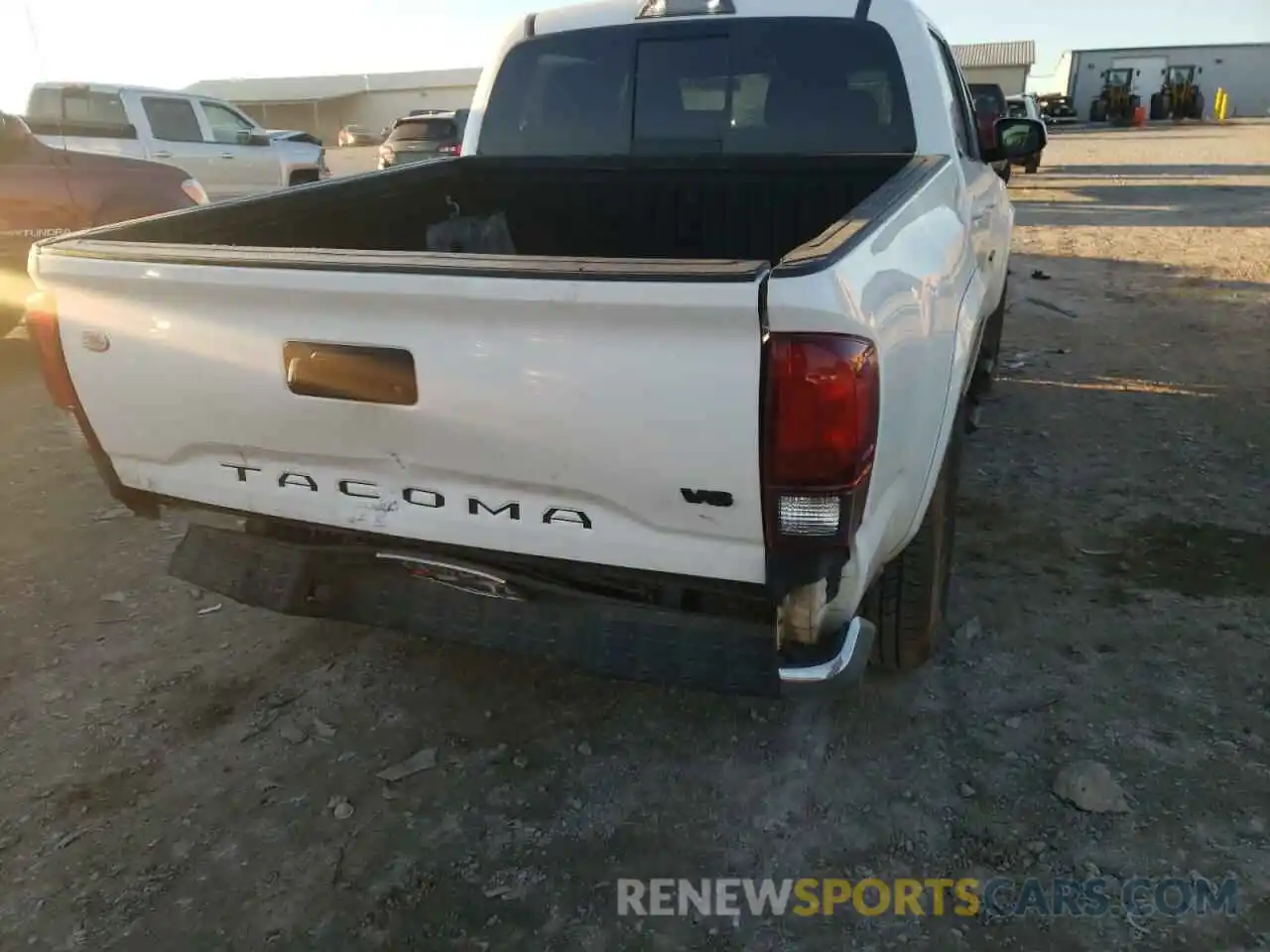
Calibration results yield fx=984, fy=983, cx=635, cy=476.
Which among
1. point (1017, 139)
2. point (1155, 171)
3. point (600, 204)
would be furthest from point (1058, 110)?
point (600, 204)

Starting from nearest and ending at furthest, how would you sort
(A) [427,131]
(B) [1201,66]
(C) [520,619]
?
(C) [520,619] < (A) [427,131] < (B) [1201,66]

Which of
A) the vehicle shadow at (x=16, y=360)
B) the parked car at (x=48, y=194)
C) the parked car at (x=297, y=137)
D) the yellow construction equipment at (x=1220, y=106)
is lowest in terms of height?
the yellow construction equipment at (x=1220, y=106)

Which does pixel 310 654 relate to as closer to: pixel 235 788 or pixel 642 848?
pixel 235 788

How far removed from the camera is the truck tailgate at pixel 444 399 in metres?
1.92

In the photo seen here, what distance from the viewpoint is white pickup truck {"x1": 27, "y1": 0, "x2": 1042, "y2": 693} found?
1.90m

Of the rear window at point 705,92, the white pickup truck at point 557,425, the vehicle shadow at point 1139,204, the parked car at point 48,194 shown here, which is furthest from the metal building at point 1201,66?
the white pickup truck at point 557,425

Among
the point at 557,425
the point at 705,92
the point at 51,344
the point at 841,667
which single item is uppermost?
the point at 705,92

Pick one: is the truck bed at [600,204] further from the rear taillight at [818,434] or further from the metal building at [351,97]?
the metal building at [351,97]

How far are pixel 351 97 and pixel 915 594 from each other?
64050 millimetres

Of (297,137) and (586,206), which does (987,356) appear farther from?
(297,137)

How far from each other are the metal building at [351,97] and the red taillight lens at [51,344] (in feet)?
195

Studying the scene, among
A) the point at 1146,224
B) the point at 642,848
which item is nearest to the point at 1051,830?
the point at 642,848

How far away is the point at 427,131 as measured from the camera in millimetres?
14453

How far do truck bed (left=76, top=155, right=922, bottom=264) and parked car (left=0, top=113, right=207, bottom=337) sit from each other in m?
4.22
